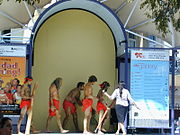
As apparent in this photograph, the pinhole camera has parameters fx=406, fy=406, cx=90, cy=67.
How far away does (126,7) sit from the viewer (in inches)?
547

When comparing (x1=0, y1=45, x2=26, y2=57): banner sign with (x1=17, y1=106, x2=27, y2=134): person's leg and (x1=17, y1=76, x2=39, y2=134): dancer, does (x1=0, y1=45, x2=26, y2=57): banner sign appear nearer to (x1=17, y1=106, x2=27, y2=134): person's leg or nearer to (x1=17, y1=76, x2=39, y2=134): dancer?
(x1=17, y1=76, x2=39, y2=134): dancer

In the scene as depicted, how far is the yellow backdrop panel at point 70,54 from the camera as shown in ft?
45.0

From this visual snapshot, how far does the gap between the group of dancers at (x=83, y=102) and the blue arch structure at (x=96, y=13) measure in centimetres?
102

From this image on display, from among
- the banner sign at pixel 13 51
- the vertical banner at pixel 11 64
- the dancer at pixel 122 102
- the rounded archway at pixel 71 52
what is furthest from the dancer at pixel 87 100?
the banner sign at pixel 13 51

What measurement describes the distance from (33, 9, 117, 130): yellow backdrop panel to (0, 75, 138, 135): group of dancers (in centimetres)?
72

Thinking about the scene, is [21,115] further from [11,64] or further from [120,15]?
[120,15]

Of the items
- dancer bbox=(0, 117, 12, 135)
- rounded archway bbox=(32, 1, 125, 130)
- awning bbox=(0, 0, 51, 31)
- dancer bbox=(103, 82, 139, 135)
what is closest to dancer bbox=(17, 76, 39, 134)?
rounded archway bbox=(32, 1, 125, 130)

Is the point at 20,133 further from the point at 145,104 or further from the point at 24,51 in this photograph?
the point at 145,104

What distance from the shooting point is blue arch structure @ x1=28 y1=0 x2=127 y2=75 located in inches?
502

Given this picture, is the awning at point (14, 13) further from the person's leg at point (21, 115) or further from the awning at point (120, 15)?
the person's leg at point (21, 115)

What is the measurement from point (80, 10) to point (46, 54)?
197 cm

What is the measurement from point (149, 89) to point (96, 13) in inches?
137

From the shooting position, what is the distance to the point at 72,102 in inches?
519

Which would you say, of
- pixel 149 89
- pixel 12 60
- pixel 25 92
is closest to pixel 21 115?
pixel 25 92
